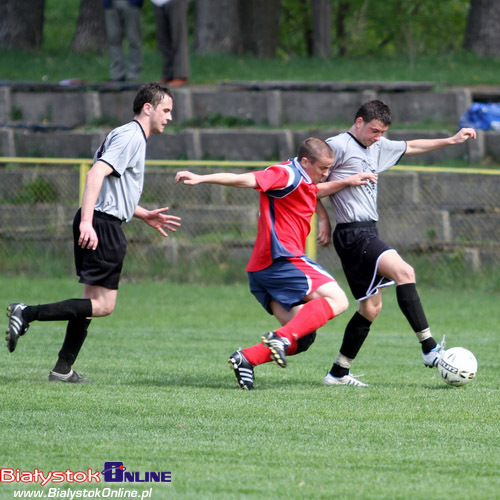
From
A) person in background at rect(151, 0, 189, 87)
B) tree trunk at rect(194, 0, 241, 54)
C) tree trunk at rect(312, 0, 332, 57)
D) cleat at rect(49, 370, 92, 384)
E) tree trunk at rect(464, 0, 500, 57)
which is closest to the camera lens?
cleat at rect(49, 370, 92, 384)

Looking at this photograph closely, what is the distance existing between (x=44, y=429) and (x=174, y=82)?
13.9 metres

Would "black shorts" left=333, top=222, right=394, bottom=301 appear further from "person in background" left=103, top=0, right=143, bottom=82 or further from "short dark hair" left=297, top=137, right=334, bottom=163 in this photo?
"person in background" left=103, top=0, right=143, bottom=82

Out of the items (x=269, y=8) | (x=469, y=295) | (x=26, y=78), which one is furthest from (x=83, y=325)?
(x=269, y=8)

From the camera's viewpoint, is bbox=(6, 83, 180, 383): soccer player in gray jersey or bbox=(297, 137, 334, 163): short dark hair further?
bbox=(297, 137, 334, 163): short dark hair

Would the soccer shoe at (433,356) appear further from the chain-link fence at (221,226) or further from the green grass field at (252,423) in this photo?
the chain-link fence at (221,226)

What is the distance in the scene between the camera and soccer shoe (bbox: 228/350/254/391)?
6.74 m

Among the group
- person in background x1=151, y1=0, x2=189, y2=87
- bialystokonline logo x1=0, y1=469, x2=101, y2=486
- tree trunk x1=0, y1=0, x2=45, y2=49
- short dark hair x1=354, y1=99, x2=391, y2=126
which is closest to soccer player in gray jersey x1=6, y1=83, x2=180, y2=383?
short dark hair x1=354, y1=99, x2=391, y2=126

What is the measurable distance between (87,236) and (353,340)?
7.17 feet

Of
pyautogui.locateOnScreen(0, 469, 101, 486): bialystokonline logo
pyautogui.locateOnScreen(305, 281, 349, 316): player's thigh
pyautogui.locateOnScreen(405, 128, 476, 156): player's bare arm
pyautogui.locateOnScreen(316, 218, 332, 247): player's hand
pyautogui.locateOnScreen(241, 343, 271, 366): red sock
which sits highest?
pyautogui.locateOnScreen(405, 128, 476, 156): player's bare arm

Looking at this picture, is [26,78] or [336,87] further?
[26,78]

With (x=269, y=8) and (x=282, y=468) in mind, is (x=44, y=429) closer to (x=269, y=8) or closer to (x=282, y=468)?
(x=282, y=468)

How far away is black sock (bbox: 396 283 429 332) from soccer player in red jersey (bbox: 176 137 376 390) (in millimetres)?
541

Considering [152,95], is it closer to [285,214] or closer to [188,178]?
[188,178]

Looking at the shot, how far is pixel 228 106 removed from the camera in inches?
730
